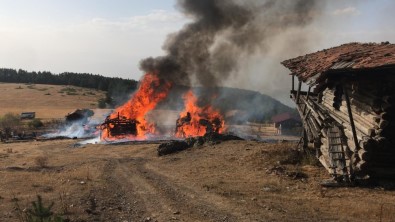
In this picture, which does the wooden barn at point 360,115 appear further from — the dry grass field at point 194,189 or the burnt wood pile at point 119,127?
the burnt wood pile at point 119,127

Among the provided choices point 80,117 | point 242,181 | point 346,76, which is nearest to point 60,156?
point 242,181

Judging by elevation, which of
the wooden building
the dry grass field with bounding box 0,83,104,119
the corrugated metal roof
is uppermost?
the corrugated metal roof

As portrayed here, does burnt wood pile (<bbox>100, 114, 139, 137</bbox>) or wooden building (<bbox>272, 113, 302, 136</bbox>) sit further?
wooden building (<bbox>272, 113, 302, 136</bbox>)

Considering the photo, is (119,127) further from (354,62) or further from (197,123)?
(354,62)

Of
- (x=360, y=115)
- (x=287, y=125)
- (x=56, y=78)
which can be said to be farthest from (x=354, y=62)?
(x=56, y=78)

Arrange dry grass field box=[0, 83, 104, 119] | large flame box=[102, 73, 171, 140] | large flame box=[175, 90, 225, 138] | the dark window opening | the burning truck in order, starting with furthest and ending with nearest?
dry grass field box=[0, 83, 104, 119], large flame box=[102, 73, 171, 140], large flame box=[175, 90, 225, 138], the burning truck, the dark window opening

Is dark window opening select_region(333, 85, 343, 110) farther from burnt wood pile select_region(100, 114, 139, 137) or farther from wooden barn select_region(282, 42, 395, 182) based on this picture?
burnt wood pile select_region(100, 114, 139, 137)

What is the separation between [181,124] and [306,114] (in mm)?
20161

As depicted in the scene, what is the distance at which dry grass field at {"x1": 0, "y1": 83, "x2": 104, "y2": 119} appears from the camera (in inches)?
3115

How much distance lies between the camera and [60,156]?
81.1ft

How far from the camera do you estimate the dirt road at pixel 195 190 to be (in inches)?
422

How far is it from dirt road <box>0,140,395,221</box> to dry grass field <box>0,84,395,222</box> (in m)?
0.03

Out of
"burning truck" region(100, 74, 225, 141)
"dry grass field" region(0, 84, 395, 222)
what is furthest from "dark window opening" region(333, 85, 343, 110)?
"burning truck" region(100, 74, 225, 141)

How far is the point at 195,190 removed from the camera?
13484mm
